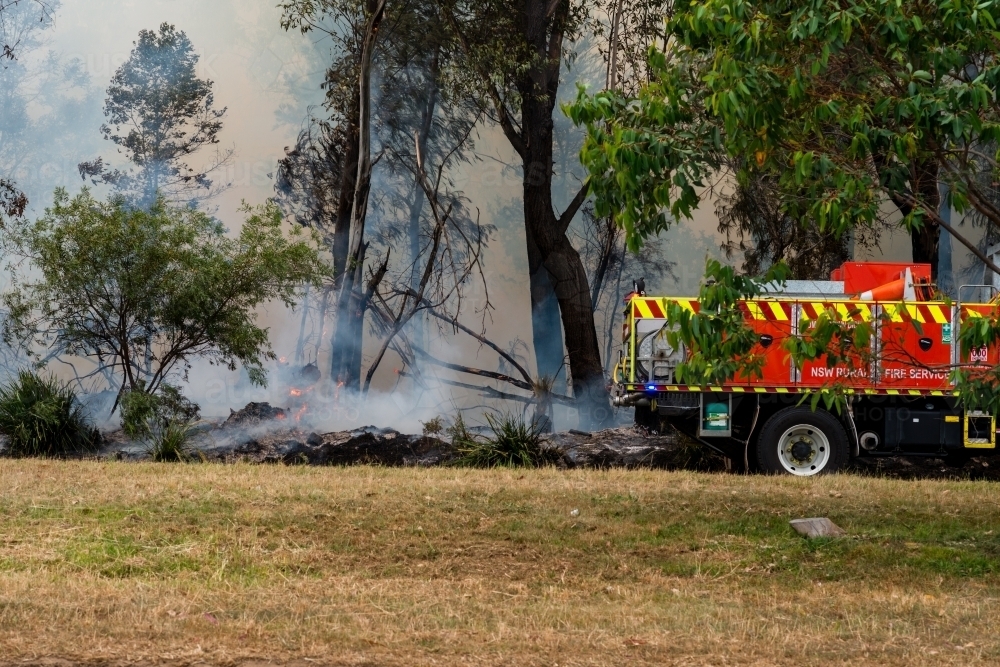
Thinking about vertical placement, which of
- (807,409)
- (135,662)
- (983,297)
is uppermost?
(983,297)

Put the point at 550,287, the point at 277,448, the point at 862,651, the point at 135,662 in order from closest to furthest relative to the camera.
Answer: the point at 135,662, the point at 862,651, the point at 277,448, the point at 550,287

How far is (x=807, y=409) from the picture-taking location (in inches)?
601

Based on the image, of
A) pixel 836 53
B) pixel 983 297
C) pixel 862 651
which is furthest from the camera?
pixel 983 297

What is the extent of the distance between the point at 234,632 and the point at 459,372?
1652 cm

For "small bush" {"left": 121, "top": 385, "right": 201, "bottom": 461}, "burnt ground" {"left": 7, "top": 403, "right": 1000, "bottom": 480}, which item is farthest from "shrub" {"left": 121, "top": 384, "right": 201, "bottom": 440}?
"burnt ground" {"left": 7, "top": 403, "right": 1000, "bottom": 480}

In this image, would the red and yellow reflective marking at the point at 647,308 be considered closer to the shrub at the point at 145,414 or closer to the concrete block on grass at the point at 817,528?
the concrete block on grass at the point at 817,528

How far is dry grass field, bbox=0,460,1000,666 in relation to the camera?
6.74 metres

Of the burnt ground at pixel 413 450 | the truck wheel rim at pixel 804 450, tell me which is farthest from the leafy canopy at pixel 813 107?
the burnt ground at pixel 413 450

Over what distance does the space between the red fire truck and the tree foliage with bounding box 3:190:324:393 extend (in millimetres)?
6122

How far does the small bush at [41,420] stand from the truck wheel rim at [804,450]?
401 inches

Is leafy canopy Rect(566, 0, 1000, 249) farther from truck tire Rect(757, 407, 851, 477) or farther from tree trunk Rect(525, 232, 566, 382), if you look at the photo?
tree trunk Rect(525, 232, 566, 382)

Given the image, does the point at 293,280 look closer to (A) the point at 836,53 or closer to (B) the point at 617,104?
(B) the point at 617,104

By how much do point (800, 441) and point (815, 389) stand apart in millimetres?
856

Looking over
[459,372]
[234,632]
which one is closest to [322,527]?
[234,632]
